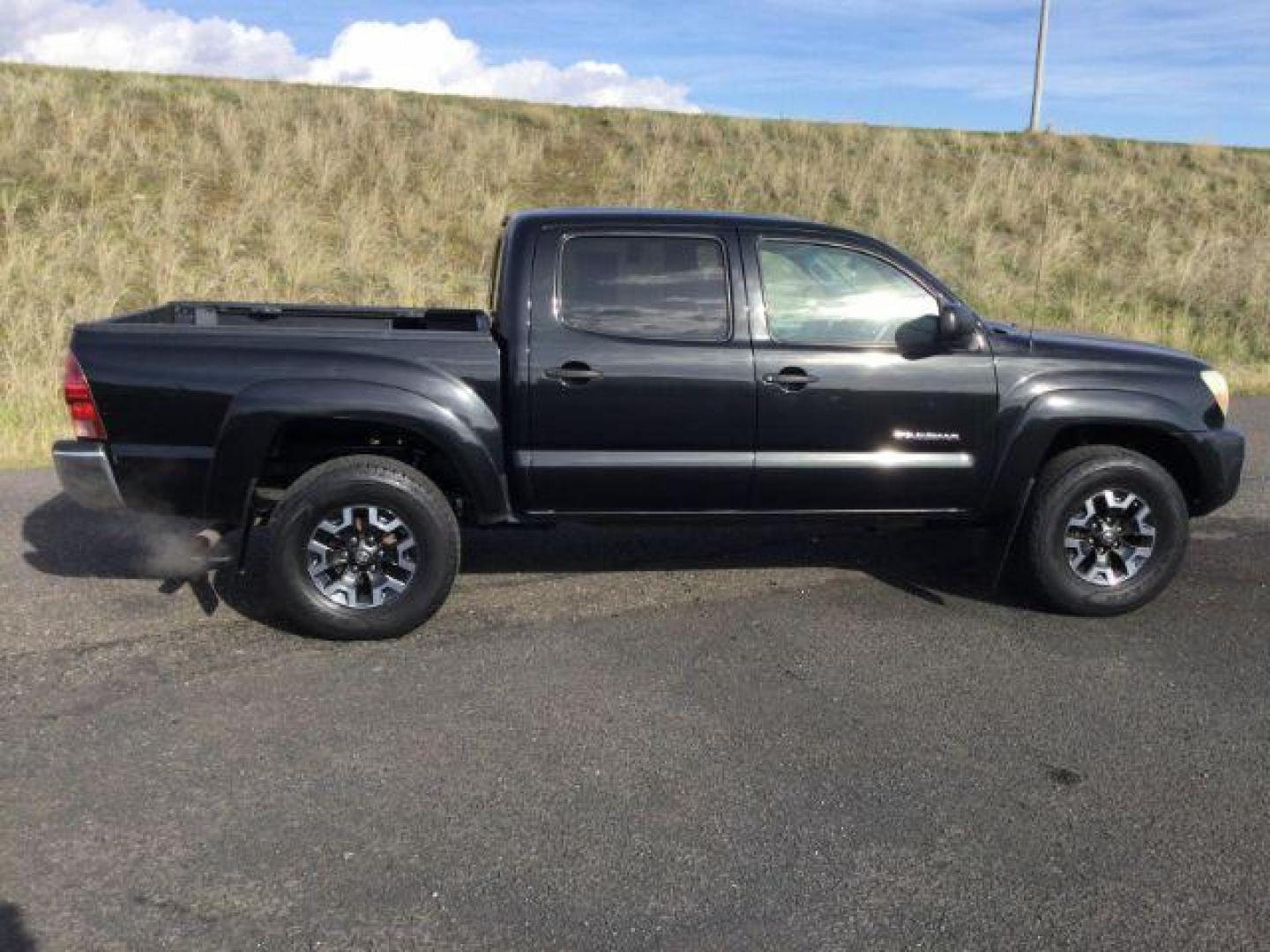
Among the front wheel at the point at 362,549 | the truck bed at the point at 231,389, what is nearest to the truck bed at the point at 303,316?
the truck bed at the point at 231,389

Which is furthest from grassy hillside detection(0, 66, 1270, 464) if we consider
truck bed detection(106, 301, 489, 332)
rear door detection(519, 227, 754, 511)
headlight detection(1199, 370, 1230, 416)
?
headlight detection(1199, 370, 1230, 416)

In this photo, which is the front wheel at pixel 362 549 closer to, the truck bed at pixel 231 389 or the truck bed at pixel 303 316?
the truck bed at pixel 231 389

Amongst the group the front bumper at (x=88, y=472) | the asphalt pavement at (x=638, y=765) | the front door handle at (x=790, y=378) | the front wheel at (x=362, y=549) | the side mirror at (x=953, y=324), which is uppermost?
the side mirror at (x=953, y=324)

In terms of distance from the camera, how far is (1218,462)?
5676mm

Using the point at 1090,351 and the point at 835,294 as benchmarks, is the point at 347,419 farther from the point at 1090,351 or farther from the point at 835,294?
the point at 1090,351

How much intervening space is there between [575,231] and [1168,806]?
3.26 metres

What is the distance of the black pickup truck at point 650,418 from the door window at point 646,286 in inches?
0.4

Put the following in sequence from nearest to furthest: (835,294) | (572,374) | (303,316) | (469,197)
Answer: (572,374) < (835,294) < (303,316) < (469,197)

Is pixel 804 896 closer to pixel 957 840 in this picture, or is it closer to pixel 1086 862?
pixel 957 840

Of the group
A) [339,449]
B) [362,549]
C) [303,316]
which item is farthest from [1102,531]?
[303,316]

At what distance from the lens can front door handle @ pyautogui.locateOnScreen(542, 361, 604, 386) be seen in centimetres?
519

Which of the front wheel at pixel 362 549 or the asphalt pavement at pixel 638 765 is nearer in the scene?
the asphalt pavement at pixel 638 765

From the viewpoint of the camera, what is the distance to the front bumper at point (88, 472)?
4961 mm

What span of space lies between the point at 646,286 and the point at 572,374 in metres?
0.54
